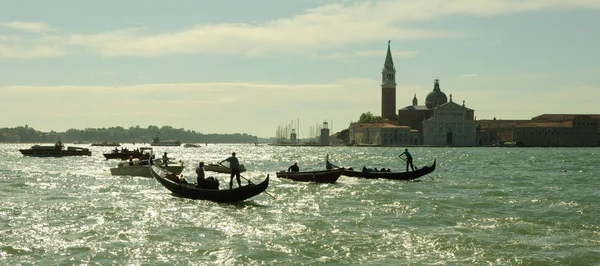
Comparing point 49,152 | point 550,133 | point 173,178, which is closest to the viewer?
point 173,178

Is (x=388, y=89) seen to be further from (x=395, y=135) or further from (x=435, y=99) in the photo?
(x=395, y=135)

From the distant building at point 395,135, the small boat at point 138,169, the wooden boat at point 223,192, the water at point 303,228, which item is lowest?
the water at point 303,228

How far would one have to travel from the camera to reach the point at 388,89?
19450cm

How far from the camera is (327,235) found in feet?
65.3

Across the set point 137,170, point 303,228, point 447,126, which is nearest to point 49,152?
point 137,170

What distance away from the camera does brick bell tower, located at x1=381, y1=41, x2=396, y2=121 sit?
193750 millimetres

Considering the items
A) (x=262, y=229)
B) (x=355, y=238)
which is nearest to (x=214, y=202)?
(x=262, y=229)

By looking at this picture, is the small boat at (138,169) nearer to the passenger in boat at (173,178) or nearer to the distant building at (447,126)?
the passenger in boat at (173,178)

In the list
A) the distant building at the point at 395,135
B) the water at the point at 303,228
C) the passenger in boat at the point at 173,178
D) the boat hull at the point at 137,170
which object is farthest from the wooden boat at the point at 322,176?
the distant building at the point at 395,135

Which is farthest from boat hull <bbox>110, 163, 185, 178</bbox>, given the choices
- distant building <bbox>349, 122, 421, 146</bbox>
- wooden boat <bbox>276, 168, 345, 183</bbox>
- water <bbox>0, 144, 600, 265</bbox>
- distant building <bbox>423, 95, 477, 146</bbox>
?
distant building <bbox>349, 122, 421, 146</bbox>

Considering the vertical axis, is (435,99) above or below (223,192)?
above

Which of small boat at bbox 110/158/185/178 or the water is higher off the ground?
small boat at bbox 110/158/185/178

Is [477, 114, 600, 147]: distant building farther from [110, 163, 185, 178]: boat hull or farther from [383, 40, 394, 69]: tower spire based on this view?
[110, 163, 185, 178]: boat hull

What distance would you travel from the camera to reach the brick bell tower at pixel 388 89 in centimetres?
19375
